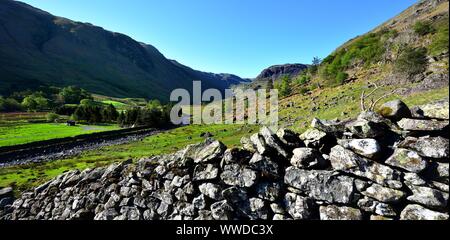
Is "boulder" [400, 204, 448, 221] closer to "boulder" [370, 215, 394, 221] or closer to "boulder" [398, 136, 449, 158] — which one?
"boulder" [370, 215, 394, 221]

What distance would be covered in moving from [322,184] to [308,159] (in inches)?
34.0

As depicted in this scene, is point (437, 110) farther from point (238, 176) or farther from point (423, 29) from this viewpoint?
point (423, 29)

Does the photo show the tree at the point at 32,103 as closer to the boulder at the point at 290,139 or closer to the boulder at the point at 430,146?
the boulder at the point at 290,139

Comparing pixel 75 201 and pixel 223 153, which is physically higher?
pixel 223 153

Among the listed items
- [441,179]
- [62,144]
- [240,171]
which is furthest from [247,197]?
[62,144]

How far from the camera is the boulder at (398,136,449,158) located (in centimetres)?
600

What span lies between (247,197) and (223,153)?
192 cm

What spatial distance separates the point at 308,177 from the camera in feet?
24.0

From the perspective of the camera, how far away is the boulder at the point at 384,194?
614 cm

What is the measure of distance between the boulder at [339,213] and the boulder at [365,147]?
63.3 inches

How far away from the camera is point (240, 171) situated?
8328 mm

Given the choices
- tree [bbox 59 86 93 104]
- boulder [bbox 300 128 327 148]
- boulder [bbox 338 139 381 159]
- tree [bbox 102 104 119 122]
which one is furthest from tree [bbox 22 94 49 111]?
boulder [bbox 338 139 381 159]

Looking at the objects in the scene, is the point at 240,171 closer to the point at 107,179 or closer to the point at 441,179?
Answer: the point at 441,179

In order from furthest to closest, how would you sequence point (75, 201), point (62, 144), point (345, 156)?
point (62, 144), point (75, 201), point (345, 156)
